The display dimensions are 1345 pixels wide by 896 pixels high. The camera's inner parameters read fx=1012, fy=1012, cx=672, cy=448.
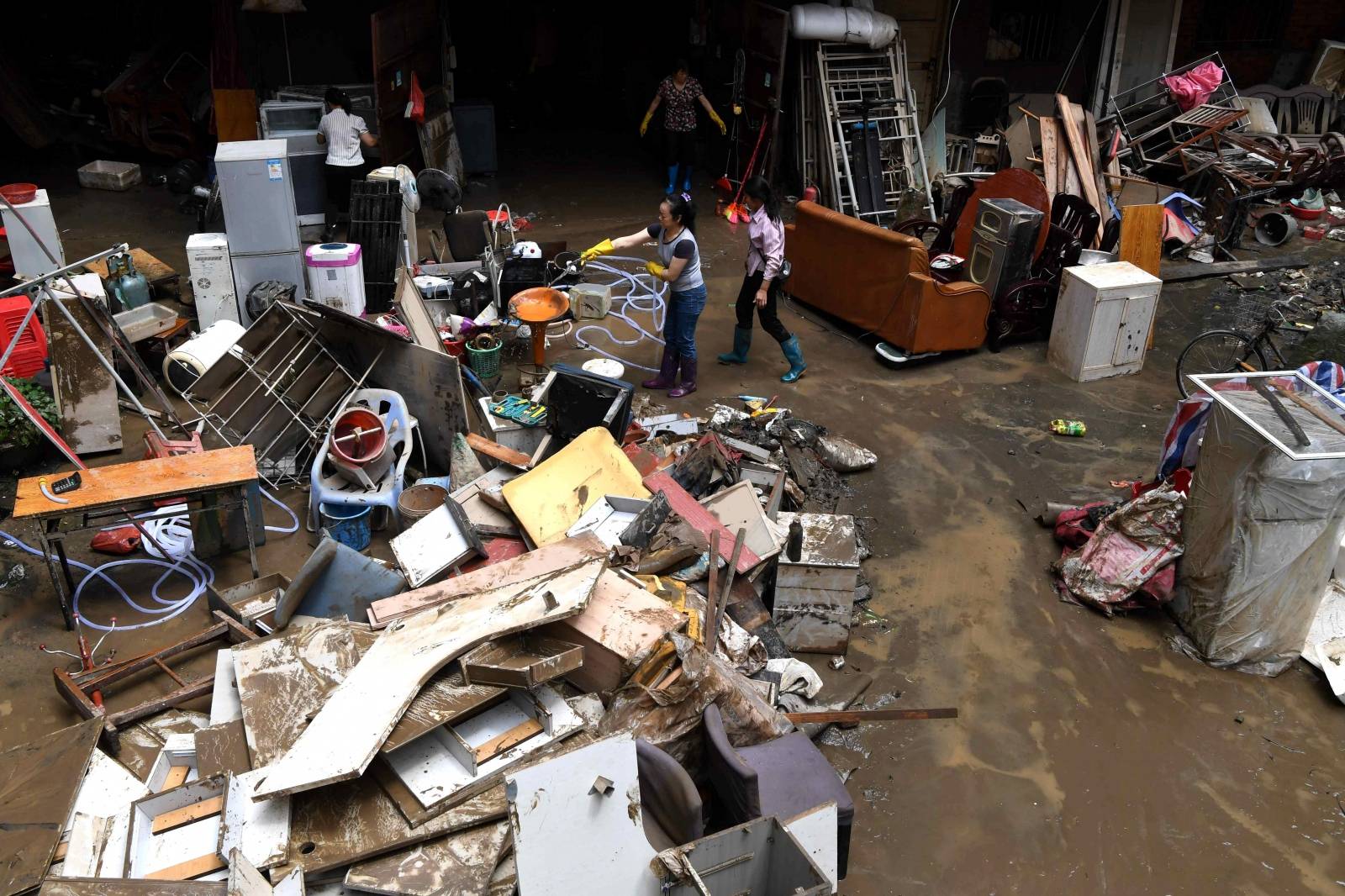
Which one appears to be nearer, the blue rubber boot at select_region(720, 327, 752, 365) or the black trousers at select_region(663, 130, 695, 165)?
the blue rubber boot at select_region(720, 327, 752, 365)

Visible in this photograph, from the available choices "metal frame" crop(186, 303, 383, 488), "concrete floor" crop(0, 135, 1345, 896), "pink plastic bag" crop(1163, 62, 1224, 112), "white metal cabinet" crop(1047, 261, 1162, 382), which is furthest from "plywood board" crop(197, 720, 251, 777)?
"pink plastic bag" crop(1163, 62, 1224, 112)

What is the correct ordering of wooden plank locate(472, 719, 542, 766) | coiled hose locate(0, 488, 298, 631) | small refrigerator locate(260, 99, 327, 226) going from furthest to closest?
small refrigerator locate(260, 99, 327, 226) → coiled hose locate(0, 488, 298, 631) → wooden plank locate(472, 719, 542, 766)

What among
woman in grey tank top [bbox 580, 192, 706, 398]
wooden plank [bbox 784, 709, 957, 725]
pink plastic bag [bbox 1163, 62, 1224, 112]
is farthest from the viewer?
pink plastic bag [bbox 1163, 62, 1224, 112]

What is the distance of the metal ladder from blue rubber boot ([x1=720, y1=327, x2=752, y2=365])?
3.96 meters

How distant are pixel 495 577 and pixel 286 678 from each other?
1.18 metres

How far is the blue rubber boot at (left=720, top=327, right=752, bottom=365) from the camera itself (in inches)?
348

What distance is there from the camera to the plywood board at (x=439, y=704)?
168 inches

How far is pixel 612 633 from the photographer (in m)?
4.76

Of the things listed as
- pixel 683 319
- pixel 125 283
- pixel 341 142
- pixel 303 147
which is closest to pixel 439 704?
pixel 683 319

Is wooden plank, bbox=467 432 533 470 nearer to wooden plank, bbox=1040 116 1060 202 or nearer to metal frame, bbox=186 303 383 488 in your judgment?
metal frame, bbox=186 303 383 488

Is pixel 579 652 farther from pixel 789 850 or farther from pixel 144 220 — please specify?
pixel 144 220

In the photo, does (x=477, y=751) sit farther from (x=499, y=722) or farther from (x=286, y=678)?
(x=286, y=678)

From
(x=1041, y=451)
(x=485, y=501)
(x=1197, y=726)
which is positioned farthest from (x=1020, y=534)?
(x=485, y=501)

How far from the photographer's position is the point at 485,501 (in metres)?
6.29
